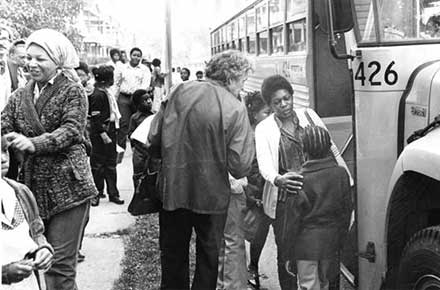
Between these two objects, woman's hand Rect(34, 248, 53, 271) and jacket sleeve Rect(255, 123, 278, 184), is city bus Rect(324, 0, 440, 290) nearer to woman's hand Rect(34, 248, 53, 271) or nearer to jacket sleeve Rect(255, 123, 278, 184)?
jacket sleeve Rect(255, 123, 278, 184)

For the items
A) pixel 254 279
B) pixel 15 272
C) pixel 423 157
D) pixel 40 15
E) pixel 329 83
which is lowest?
pixel 254 279

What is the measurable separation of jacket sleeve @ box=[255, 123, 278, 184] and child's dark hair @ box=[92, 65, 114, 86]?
145 inches

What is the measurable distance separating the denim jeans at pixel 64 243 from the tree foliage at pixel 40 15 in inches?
247

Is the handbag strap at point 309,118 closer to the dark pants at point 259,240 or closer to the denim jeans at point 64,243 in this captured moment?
the dark pants at point 259,240

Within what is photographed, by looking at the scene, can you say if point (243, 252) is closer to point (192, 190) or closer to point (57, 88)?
point (192, 190)

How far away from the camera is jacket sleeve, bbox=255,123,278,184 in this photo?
413 centimetres

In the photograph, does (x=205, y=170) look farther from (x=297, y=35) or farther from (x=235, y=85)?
(x=297, y=35)

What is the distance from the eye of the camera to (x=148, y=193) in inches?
167

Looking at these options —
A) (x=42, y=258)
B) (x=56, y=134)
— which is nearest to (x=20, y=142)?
(x=56, y=134)

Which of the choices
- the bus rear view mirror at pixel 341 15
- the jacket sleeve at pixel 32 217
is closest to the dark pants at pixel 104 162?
the bus rear view mirror at pixel 341 15

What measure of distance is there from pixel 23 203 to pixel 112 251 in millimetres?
3477

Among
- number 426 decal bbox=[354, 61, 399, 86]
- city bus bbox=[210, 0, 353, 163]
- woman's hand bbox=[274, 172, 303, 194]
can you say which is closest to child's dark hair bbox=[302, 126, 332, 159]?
woman's hand bbox=[274, 172, 303, 194]

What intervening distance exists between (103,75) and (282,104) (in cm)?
374

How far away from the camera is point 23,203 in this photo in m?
2.79
